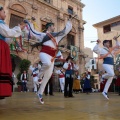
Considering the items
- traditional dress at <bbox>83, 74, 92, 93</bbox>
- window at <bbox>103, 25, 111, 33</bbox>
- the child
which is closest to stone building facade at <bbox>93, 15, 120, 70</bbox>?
window at <bbox>103, 25, 111, 33</bbox>

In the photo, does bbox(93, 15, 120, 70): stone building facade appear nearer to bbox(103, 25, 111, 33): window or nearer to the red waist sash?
bbox(103, 25, 111, 33): window

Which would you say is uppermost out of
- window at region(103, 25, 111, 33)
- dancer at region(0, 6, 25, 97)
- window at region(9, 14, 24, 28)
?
window at region(103, 25, 111, 33)

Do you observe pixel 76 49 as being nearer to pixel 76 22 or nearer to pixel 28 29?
pixel 76 22

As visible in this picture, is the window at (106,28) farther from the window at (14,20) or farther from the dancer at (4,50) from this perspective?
the dancer at (4,50)

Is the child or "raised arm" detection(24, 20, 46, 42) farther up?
"raised arm" detection(24, 20, 46, 42)

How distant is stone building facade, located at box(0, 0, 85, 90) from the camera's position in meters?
16.5

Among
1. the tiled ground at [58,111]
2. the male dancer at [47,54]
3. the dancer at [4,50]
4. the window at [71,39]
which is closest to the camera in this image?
the tiled ground at [58,111]

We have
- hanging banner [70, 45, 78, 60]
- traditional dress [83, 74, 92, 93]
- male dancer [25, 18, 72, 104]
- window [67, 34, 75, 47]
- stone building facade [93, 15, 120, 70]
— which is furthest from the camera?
stone building facade [93, 15, 120, 70]

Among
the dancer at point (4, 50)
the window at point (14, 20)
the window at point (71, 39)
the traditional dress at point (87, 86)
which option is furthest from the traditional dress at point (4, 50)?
the window at point (71, 39)

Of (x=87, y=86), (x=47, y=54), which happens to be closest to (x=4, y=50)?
(x=47, y=54)

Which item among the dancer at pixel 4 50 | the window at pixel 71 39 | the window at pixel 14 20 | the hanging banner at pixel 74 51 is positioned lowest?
the dancer at pixel 4 50

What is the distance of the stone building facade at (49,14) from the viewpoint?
54.3ft

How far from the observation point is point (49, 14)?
779 inches

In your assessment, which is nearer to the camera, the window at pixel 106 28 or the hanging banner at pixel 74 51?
the hanging banner at pixel 74 51
